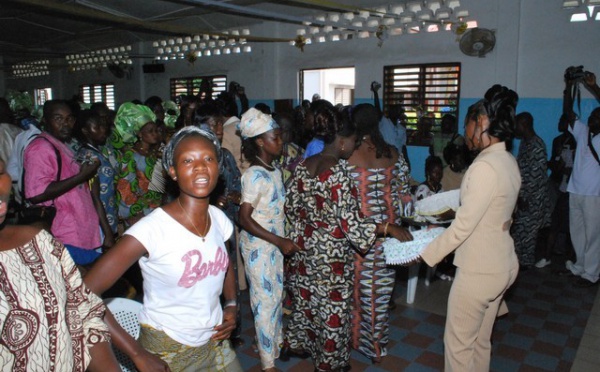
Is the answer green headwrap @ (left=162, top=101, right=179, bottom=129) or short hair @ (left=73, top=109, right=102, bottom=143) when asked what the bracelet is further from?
green headwrap @ (left=162, top=101, right=179, bottom=129)

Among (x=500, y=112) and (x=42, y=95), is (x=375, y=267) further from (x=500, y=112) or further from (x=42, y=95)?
(x=42, y=95)

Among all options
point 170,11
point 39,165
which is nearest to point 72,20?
point 170,11

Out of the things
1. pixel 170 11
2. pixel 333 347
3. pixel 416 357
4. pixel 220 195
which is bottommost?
pixel 416 357

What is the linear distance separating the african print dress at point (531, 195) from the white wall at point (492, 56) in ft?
8.77

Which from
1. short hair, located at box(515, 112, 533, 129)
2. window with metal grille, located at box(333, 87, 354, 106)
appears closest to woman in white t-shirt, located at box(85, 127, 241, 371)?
short hair, located at box(515, 112, 533, 129)

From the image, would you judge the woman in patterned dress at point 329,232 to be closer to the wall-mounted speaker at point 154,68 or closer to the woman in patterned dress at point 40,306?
the woman in patterned dress at point 40,306

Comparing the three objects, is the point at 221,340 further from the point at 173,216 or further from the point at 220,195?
the point at 220,195

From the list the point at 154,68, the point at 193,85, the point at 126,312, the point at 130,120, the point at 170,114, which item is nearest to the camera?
the point at 126,312

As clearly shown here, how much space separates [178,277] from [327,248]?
4.20 ft

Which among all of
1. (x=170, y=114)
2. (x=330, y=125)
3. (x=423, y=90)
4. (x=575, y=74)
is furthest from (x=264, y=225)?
(x=423, y=90)

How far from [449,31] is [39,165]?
7114mm

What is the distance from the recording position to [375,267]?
321 cm

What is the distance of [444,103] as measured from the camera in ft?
27.0

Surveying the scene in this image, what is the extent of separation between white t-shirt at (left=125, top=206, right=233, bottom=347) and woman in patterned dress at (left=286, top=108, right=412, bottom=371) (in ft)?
3.44
